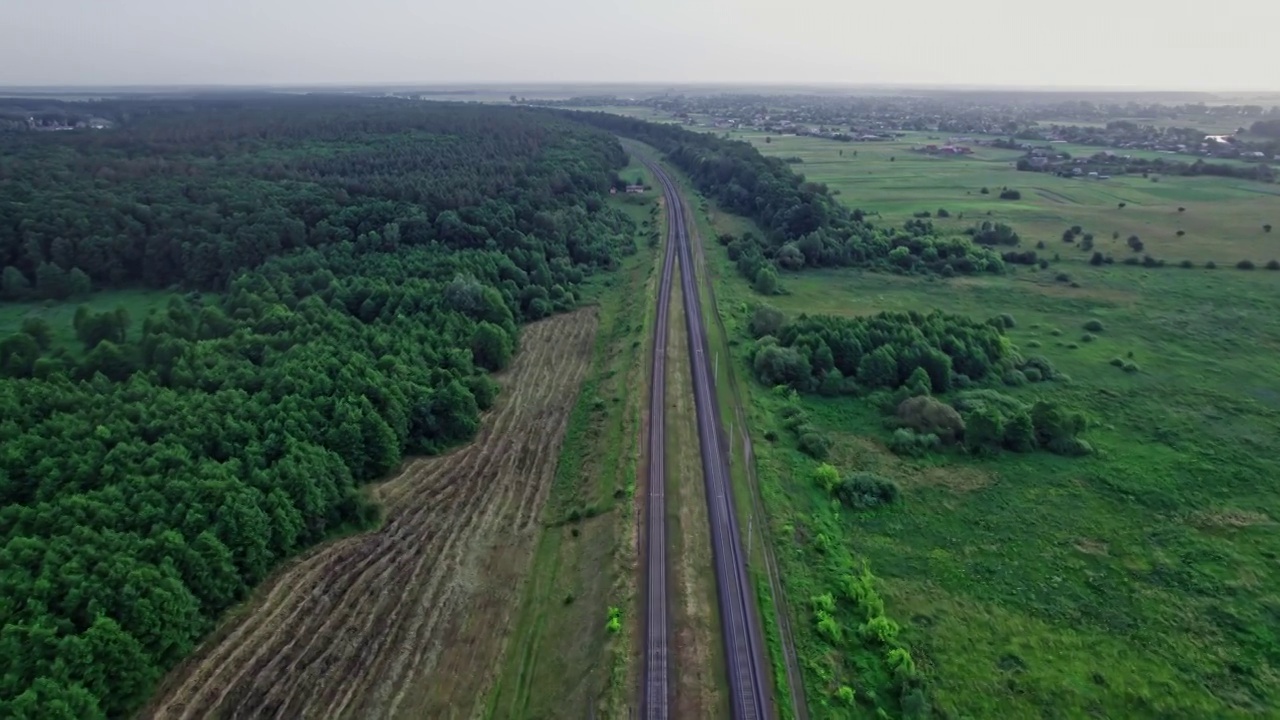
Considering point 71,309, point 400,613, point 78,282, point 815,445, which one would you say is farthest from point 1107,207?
point 71,309

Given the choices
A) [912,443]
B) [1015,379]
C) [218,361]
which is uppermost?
[218,361]

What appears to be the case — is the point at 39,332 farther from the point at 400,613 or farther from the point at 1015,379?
the point at 1015,379

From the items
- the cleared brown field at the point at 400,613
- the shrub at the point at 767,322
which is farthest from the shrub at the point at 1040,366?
the cleared brown field at the point at 400,613

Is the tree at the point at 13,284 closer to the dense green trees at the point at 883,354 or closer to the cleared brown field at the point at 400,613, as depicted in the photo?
the cleared brown field at the point at 400,613

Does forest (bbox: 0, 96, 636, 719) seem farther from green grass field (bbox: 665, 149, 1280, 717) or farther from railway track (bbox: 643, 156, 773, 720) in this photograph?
green grass field (bbox: 665, 149, 1280, 717)

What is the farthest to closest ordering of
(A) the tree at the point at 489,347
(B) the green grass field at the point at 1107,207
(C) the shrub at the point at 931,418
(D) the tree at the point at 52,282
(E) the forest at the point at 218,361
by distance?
(B) the green grass field at the point at 1107,207, (D) the tree at the point at 52,282, (A) the tree at the point at 489,347, (C) the shrub at the point at 931,418, (E) the forest at the point at 218,361

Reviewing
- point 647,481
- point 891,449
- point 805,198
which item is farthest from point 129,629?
point 805,198
